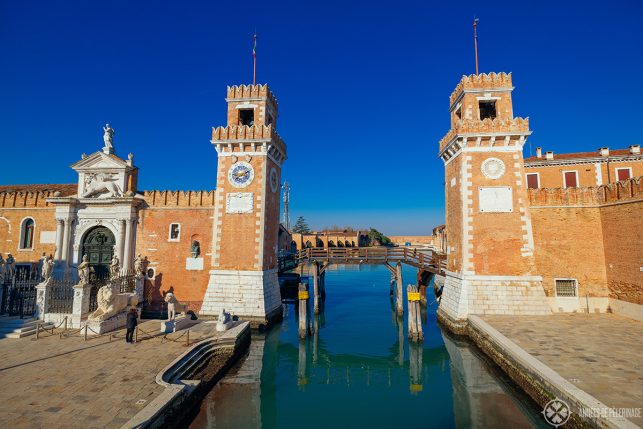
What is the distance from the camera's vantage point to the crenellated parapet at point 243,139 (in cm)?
2077

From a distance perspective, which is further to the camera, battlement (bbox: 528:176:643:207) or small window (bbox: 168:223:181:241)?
small window (bbox: 168:223:181:241)

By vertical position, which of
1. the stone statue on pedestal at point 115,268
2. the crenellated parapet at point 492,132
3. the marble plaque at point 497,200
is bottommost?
the stone statue on pedestal at point 115,268

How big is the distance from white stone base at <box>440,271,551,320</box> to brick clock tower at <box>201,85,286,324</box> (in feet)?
35.6

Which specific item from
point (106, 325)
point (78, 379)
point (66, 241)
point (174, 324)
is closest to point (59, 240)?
point (66, 241)

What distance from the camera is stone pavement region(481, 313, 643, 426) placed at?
8.77 meters

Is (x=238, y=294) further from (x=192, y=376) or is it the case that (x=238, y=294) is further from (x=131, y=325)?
(x=192, y=376)

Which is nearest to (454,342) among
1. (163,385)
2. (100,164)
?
(163,385)

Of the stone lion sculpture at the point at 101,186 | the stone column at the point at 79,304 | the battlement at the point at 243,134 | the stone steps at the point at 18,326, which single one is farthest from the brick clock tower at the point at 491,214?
the stone lion sculpture at the point at 101,186

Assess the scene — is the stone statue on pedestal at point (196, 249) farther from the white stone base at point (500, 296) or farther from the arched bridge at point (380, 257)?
the white stone base at point (500, 296)

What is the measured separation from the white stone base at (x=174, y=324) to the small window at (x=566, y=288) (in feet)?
63.8

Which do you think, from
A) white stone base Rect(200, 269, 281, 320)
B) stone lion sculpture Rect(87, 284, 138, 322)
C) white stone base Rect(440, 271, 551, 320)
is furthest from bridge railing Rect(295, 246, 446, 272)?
stone lion sculpture Rect(87, 284, 138, 322)

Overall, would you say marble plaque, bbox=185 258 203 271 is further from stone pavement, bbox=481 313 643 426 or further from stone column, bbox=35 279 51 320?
stone pavement, bbox=481 313 643 426

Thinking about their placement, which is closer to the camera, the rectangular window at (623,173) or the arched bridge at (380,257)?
the arched bridge at (380,257)

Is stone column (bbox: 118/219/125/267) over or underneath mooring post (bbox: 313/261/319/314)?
over
